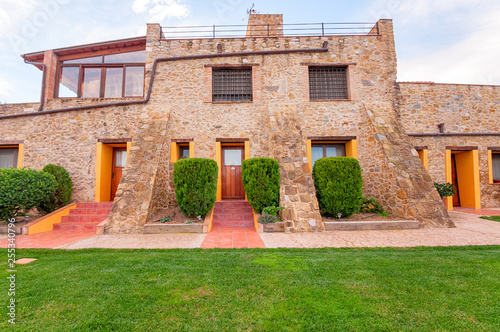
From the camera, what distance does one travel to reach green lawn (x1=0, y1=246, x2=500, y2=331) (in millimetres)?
1819

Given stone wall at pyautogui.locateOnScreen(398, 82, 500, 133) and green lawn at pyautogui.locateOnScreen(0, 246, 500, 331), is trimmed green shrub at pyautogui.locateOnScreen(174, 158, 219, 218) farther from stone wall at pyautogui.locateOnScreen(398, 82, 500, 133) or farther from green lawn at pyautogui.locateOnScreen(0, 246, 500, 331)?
stone wall at pyautogui.locateOnScreen(398, 82, 500, 133)

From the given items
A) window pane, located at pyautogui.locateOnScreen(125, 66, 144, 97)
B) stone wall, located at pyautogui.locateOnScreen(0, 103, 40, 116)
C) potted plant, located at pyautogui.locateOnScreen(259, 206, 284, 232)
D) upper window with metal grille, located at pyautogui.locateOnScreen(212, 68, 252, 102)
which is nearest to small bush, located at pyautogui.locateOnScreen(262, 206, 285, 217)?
potted plant, located at pyautogui.locateOnScreen(259, 206, 284, 232)

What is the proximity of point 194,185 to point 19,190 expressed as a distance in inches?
179

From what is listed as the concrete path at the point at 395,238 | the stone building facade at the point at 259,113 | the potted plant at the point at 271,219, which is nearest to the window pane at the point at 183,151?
the stone building facade at the point at 259,113

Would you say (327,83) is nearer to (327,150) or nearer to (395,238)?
(327,150)

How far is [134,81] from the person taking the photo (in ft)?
31.2

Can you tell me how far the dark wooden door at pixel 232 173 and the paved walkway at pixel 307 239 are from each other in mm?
2803

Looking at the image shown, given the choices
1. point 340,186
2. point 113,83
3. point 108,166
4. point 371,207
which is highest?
point 113,83

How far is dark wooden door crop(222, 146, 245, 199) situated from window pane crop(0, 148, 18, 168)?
27.2 ft

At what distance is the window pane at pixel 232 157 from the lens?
8.83m

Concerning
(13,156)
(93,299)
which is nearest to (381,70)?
(93,299)

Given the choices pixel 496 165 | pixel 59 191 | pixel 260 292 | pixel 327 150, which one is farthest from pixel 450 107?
pixel 59 191

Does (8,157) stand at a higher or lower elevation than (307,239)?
higher

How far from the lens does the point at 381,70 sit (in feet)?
29.6
